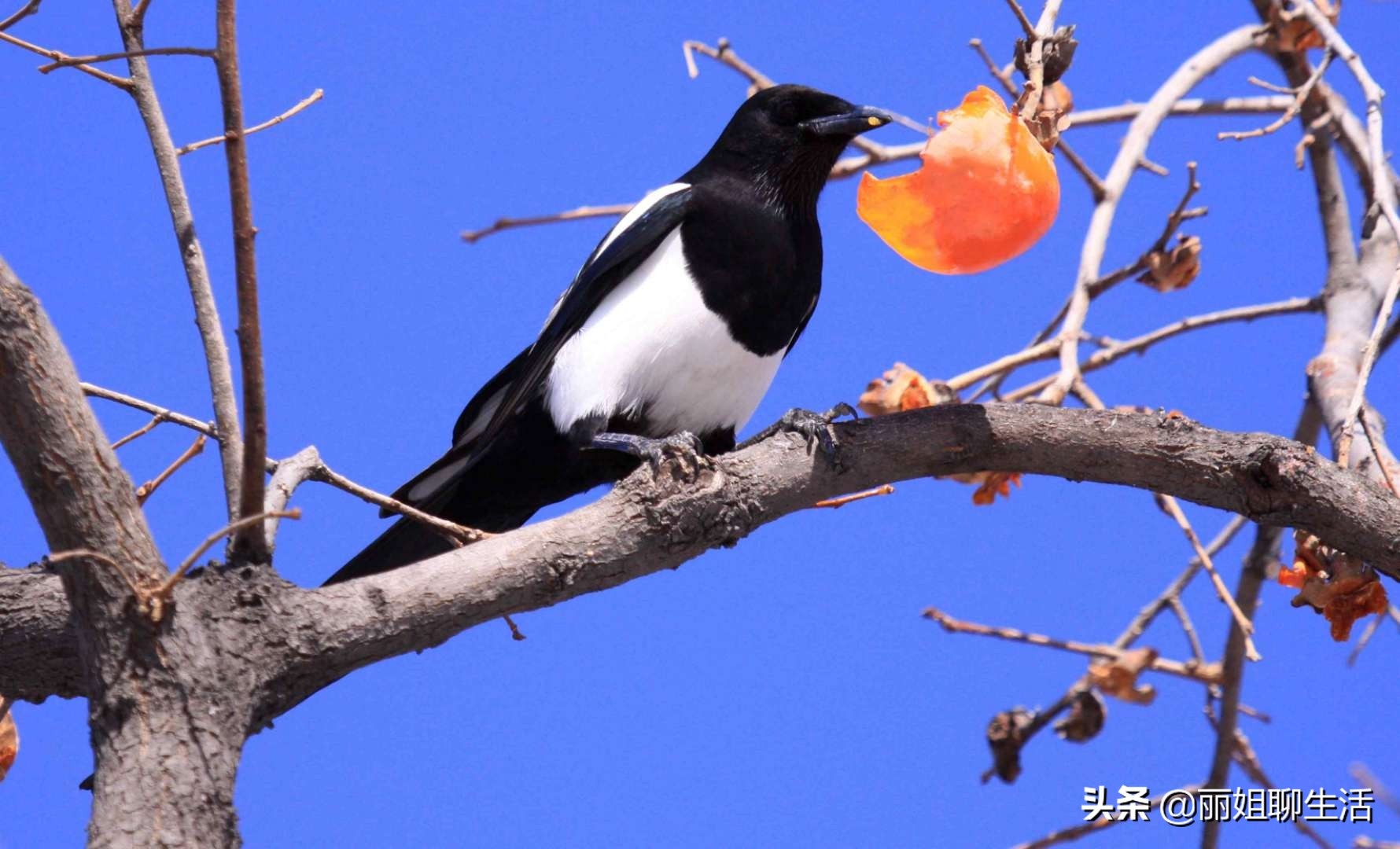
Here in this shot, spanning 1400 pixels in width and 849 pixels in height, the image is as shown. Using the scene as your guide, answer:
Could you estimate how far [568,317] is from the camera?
3400mm

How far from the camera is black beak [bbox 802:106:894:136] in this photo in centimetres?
349

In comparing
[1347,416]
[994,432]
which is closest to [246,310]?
[994,432]

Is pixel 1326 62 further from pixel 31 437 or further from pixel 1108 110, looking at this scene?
pixel 31 437

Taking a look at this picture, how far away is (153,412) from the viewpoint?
8.37 ft

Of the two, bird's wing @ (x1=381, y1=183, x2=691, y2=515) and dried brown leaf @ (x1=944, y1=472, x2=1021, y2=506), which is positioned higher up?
bird's wing @ (x1=381, y1=183, x2=691, y2=515)

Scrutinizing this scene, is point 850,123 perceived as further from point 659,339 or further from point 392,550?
point 392,550

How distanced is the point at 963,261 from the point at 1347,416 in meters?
0.69

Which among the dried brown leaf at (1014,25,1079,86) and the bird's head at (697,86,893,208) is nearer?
the dried brown leaf at (1014,25,1079,86)

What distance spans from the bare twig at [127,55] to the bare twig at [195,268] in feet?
0.69

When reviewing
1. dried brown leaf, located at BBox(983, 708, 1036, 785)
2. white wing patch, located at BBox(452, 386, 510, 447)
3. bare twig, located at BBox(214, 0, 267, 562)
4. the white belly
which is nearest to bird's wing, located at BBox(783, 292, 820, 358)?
the white belly

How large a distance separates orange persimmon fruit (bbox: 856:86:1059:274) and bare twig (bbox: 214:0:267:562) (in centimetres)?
100

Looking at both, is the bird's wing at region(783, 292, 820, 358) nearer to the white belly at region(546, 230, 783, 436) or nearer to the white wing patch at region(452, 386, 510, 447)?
the white belly at region(546, 230, 783, 436)

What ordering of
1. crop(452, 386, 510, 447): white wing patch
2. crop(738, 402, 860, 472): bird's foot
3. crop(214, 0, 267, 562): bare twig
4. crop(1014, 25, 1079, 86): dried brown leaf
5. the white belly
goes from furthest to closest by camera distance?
crop(452, 386, 510, 447): white wing patch < the white belly < crop(738, 402, 860, 472): bird's foot < crop(1014, 25, 1079, 86): dried brown leaf < crop(214, 0, 267, 562): bare twig

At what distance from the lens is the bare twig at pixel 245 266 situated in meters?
1.79
